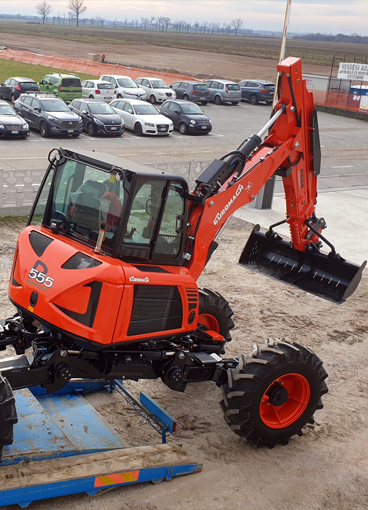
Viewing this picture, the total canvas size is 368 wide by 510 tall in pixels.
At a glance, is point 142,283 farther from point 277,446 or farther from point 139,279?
point 277,446

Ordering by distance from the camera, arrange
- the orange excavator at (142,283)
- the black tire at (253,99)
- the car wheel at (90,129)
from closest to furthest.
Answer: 1. the orange excavator at (142,283)
2. the car wheel at (90,129)
3. the black tire at (253,99)

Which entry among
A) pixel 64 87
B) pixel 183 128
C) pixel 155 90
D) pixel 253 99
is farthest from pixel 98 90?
pixel 253 99

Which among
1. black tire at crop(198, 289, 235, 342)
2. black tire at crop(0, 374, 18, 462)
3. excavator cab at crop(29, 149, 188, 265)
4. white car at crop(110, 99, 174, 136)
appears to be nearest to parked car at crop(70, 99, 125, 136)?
white car at crop(110, 99, 174, 136)

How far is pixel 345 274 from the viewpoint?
30.2ft

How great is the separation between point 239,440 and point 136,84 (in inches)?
1377

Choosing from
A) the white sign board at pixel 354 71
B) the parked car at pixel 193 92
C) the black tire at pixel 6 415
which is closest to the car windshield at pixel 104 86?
the parked car at pixel 193 92

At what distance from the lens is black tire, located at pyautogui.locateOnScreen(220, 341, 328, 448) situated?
6848 mm

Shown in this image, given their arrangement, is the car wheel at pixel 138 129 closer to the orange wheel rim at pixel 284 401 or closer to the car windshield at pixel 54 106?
the car windshield at pixel 54 106

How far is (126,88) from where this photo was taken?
3794 cm

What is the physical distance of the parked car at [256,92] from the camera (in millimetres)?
43219

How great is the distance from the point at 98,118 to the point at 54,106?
1.98 m

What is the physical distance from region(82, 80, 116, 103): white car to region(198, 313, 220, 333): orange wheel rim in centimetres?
2920

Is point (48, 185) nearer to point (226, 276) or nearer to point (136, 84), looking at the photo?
point (226, 276)

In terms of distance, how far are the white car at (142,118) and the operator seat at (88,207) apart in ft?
75.0
